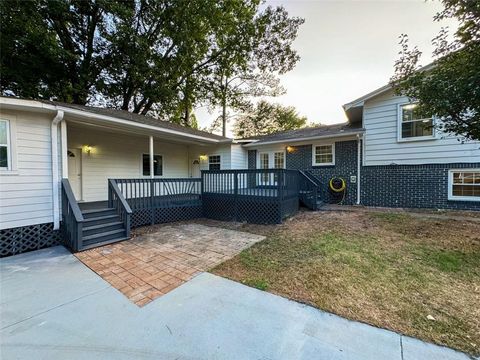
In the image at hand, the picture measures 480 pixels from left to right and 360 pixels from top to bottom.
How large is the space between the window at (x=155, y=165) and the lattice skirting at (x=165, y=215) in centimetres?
357

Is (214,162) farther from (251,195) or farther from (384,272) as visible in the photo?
(384,272)

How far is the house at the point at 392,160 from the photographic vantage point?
738 centimetres

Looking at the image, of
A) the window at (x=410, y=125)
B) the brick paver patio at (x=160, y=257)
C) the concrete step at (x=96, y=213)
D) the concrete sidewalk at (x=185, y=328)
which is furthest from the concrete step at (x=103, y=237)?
the window at (x=410, y=125)

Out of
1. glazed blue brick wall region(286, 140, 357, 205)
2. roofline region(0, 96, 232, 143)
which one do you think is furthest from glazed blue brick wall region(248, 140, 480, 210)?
roofline region(0, 96, 232, 143)

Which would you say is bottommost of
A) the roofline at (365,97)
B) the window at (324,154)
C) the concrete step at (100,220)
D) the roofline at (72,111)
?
the concrete step at (100,220)

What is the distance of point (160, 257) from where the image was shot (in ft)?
14.0

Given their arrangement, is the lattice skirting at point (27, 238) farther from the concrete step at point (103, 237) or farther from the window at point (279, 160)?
the window at point (279, 160)

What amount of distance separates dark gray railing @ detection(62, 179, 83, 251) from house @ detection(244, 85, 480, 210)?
28.0 feet

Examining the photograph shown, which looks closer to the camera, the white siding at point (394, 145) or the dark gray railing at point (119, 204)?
the dark gray railing at point (119, 204)

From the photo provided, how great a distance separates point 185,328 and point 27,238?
16.3 ft

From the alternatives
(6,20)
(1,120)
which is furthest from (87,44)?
(1,120)

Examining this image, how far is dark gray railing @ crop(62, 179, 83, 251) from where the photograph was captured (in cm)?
459

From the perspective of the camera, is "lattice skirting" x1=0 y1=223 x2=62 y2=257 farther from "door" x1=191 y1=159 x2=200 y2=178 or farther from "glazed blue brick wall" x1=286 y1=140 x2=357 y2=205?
"glazed blue brick wall" x1=286 y1=140 x2=357 y2=205

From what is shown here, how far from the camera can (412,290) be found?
9.74 feet
